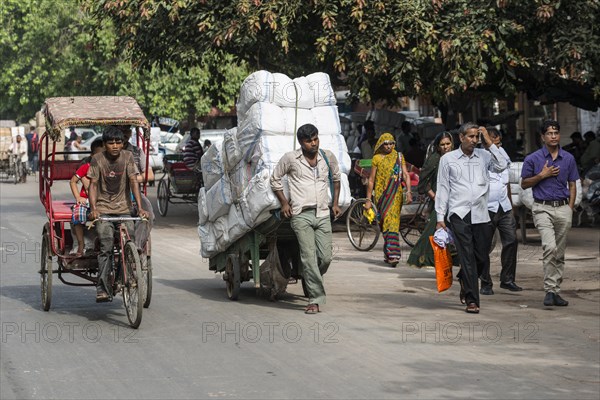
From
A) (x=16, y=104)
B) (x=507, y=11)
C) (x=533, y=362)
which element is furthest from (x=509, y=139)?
(x=16, y=104)

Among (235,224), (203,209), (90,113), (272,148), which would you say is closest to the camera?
(272,148)

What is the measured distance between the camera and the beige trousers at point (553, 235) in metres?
11.2

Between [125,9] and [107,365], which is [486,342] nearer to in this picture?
[107,365]

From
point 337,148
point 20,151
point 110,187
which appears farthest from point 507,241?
point 20,151

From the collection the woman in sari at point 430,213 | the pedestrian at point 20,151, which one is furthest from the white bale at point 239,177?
the pedestrian at point 20,151

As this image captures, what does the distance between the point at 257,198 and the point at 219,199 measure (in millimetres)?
1048

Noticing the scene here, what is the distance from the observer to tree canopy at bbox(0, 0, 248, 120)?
151 ft

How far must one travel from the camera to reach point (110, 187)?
10539 mm

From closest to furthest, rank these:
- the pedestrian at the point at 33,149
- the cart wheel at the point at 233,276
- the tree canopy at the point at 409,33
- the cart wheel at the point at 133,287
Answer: the cart wheel at the point at 133,287 < the cart wheel at the point at 233,276 < the tree canopy at the point at 409,33 < the pedestrian at the point at 33,149

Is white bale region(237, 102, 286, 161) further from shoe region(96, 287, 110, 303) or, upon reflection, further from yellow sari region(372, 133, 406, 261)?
yellow sari region(372, 133, 406, 261)

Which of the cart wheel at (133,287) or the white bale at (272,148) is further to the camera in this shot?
the white bale at (272,148)

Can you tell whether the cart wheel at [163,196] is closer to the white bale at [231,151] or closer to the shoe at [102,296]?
the white bale at [231,151]

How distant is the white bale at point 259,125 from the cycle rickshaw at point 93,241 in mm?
1005

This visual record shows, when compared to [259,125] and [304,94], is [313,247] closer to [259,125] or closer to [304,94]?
[259,125]
